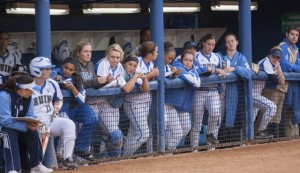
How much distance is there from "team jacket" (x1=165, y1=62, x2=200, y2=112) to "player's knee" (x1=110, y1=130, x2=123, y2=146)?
40.4 inches

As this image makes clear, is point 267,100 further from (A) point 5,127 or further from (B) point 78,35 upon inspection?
(A) point 5,127

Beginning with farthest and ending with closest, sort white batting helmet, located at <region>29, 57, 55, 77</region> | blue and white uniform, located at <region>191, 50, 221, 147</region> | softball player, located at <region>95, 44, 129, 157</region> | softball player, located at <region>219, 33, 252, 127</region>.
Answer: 1. softball player, located at <region>219, 33, 252, 127</region>
2. blue and white uniform, located at <region>191, 50, 221, 147</region>
3. softball player, located at <region>95, 44, 129, 157</region>
4. white batting helmet, located at <region>29, 57, 55, 77</region>

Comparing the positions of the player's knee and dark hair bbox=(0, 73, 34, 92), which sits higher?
dark hair bbox=(0, 73, 34, 92)

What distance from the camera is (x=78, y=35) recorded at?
43.9 feet

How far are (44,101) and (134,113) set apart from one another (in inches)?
58.1

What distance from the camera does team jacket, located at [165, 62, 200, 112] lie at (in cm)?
1103

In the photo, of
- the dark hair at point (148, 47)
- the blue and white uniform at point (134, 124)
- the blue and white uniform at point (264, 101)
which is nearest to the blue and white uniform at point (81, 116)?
the blue and white uniform at point (134, 124)

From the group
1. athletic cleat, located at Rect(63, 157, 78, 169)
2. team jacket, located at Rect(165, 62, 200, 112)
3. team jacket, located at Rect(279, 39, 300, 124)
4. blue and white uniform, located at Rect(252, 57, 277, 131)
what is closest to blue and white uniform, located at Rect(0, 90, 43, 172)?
athletic cleat, located at Rect(63, 157, 78, 169)

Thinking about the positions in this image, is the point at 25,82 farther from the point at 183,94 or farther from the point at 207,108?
the point at 207,108

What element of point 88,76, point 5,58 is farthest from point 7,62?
point 88,76

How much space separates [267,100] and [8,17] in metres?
3.91

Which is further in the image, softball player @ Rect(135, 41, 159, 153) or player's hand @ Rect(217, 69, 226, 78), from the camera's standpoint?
player's hand @ Rect(217, 69, 226, 78)

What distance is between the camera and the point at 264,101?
12.1 metres

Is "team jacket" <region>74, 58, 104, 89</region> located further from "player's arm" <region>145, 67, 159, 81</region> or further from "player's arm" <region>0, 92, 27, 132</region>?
"player's arm" <region>0, 92, 27, 132</region>
